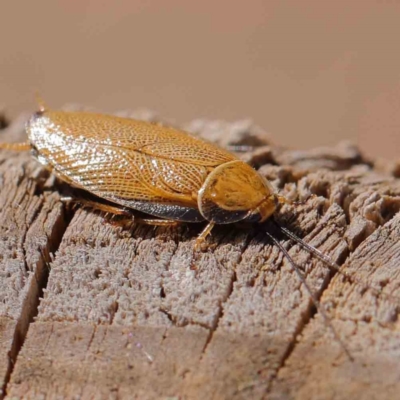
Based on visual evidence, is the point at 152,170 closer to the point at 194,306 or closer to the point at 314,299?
the point at 194,306

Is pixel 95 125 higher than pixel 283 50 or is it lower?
lower

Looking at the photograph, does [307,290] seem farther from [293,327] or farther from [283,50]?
[283,50]

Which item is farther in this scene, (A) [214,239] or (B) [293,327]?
(A) [214,239]

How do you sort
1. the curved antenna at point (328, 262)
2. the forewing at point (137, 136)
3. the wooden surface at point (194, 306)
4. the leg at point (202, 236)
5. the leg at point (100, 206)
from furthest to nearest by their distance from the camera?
the forewing at point (137, 136), the leg at point (100, 206), the leg at point (202, 236), the curved antenna at point (328, 262), the wooden surface at point (194, 306)

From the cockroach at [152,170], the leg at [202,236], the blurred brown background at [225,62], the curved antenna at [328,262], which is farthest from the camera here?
the blurred brown background at [225,62]

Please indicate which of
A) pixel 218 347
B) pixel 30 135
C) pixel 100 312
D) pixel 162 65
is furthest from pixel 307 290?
pixel 162 65

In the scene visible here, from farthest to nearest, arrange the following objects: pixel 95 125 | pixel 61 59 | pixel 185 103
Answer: pixel 61 59
pixel 185 103
pixel 95 125

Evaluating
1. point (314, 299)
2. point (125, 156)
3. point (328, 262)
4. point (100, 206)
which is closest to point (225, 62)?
point (125, 156)

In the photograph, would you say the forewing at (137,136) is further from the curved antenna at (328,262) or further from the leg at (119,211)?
the curved antenna at (328,262)

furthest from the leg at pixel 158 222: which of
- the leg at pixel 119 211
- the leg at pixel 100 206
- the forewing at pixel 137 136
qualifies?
the forewing at pixel 137 136
